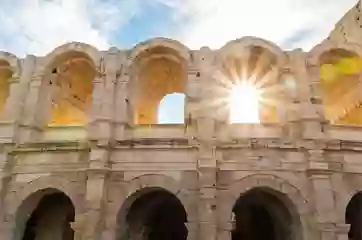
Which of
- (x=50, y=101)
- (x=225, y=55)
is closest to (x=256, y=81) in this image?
(x=225, y=55)

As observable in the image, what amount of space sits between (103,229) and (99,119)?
11.0 feet

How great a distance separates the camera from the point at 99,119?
14594 mm

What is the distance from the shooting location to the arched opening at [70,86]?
16031 millimetres

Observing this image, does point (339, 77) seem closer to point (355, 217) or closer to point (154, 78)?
point (355, 217)

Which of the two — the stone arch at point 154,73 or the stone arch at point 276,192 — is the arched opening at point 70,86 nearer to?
the stone arch at point 154,73

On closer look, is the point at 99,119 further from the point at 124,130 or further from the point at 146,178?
the point at 146,178

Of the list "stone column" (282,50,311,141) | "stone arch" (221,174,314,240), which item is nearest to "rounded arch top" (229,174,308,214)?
"stone arch" (221,174,314,240)

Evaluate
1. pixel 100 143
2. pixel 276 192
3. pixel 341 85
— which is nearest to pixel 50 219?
pixel 100 143

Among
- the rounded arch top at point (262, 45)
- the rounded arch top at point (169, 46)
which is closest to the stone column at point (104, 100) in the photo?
the rounded arch top at point (169, 46)

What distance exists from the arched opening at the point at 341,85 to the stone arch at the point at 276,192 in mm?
3657

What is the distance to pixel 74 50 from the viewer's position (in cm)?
1573

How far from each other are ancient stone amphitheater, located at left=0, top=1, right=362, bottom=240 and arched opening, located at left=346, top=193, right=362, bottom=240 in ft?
0.14

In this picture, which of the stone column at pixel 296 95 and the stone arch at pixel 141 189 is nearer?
the stone arch at pixel 141 189

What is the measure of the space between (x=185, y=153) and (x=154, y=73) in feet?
13.1
